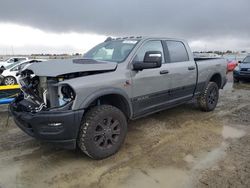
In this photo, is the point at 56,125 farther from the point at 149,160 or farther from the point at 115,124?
the point at 149,160

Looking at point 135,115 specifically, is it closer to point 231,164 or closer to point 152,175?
point 152,175

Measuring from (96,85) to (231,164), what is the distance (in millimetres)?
2229

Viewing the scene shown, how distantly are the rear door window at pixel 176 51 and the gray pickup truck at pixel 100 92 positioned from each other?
0.02 metres

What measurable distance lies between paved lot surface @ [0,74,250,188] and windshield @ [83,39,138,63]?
59.8 inches

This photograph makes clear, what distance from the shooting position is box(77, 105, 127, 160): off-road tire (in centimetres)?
Result: 358

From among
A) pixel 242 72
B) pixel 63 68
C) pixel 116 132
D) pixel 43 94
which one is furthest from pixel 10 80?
pixel 242 72

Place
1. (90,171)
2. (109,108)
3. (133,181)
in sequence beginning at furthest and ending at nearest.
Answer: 1. (109,108)
2. (90,171)
3. (133,181)

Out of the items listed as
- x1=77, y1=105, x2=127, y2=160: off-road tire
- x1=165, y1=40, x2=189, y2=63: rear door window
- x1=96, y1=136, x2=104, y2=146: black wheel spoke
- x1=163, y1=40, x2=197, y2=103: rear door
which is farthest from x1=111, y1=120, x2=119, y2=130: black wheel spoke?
x1=165, y1=40, x2=189, y2=63: rear door window

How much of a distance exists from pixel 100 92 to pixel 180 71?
224cm

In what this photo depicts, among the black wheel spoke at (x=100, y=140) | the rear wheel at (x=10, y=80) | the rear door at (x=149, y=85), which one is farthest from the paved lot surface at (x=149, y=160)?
the rear wheel at (x=10, y=80)

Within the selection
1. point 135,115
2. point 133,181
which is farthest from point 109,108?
point 133,181

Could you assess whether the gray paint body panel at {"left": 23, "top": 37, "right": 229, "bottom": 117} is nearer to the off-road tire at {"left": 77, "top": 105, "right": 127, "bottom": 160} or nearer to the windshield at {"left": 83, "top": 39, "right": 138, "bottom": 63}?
the windshield at {"left": 83, "top": 39, "right": 138, "bottom": 63}

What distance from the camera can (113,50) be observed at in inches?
188

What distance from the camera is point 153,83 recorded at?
4.61 m
